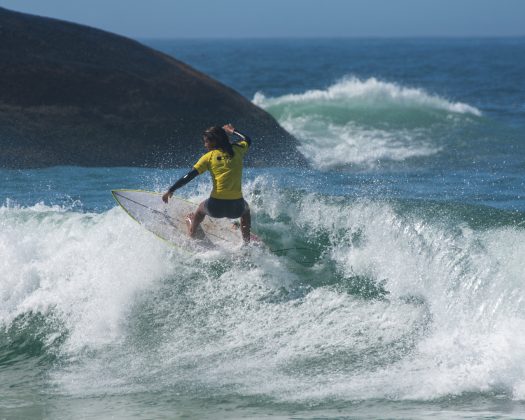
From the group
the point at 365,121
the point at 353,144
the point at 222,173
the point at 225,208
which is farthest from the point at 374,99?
the point at 222,173

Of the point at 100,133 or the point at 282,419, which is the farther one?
the point at 100,133

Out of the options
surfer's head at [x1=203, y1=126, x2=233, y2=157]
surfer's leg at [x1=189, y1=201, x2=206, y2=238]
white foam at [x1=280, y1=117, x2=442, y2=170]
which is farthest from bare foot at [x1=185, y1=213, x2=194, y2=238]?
white foam at [x1=280, y1=117, x2=442, y2=170]

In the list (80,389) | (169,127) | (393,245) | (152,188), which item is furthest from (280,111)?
(80,389)

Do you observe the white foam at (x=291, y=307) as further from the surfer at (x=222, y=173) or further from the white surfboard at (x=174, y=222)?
the surfer at (x=222, y=173)

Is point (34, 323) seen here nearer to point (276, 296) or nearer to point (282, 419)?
point (276, 296)

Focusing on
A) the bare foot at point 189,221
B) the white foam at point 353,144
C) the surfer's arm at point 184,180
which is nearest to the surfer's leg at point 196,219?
the bare foot at point 189,221

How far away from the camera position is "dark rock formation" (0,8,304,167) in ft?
56.6

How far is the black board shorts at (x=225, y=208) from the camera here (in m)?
10.2

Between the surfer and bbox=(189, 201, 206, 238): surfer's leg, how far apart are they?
0.08ft

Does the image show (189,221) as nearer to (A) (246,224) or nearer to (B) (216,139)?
(A) (246,224)

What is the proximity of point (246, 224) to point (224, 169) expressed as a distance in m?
0.84

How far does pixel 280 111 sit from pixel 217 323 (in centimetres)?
1859

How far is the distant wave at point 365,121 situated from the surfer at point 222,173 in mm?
8105

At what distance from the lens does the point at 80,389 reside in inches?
348
